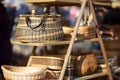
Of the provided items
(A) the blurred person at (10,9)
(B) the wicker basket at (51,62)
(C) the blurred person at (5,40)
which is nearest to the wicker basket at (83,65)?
(B) the wicker basket at (51,62)

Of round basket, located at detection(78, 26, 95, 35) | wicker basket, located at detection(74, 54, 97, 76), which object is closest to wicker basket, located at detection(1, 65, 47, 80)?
wicker basket, located at detection(74, 54, 97, 76)

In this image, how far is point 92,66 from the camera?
259cm

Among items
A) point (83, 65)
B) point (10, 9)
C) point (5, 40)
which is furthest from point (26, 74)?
point (10, 9)

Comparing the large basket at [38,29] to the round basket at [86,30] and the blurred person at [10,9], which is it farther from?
the blurred person at [10,9]

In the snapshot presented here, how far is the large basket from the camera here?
7.54 ft

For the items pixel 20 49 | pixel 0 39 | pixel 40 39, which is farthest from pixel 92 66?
pixel 20 49

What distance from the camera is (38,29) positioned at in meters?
2.30

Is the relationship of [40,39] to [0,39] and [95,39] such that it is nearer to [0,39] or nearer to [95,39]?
[95,39]

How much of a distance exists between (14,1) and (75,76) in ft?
8.75

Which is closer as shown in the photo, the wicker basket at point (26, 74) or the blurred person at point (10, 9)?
the wicker basket at point (26, 74)

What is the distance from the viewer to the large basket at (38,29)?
2297mm

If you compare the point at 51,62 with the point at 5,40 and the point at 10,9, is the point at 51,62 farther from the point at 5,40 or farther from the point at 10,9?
the point at 10,9

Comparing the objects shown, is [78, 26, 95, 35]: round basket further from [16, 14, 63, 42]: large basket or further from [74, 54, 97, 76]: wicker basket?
[16, 14, 63, 42]: large basket

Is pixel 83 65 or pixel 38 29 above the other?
pixel 38 29
